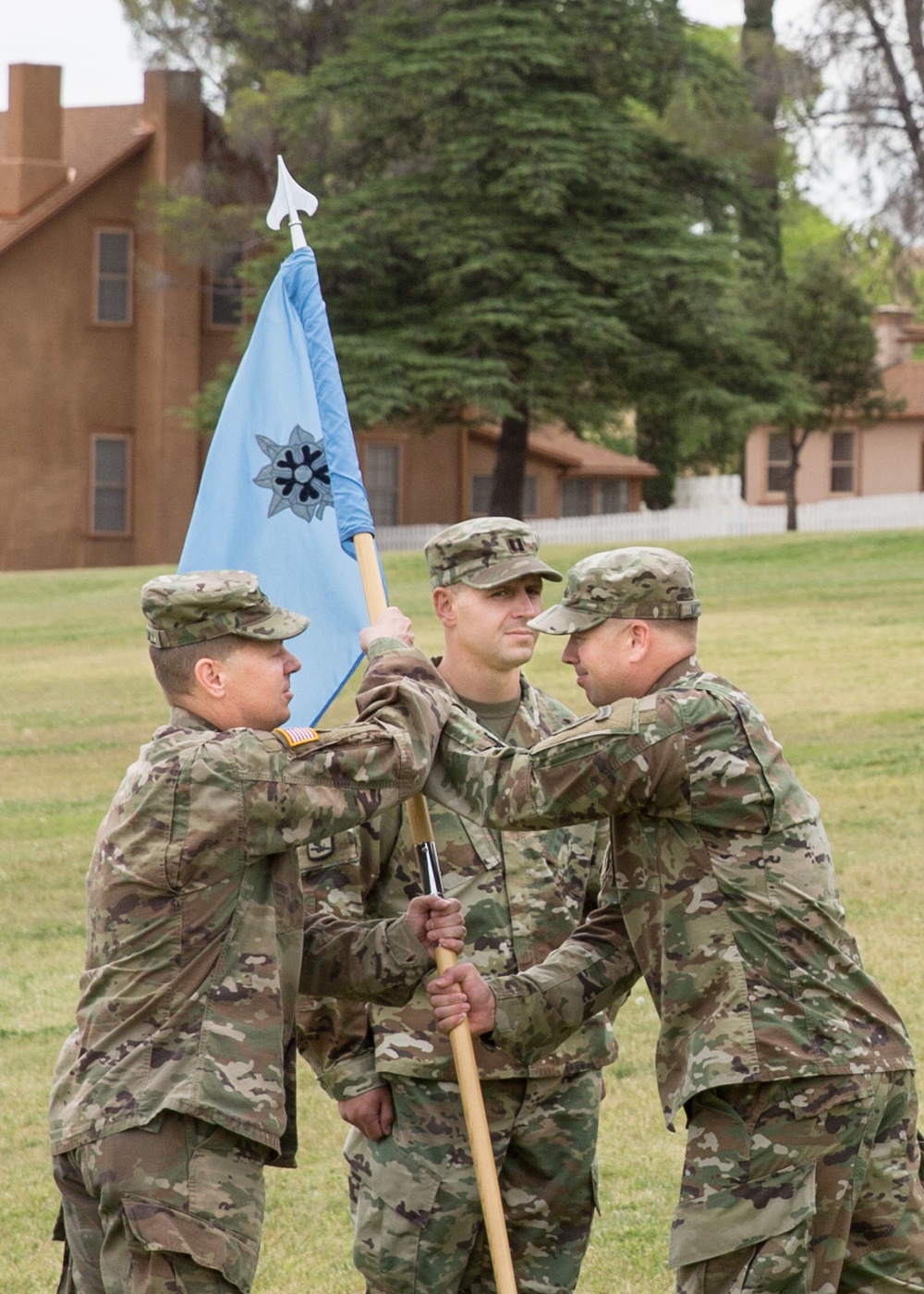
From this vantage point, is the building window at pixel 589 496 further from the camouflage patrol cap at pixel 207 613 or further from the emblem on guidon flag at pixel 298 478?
the camouflage patrol cap at pixel 207 613

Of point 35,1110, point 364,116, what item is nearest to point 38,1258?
point 35,1110

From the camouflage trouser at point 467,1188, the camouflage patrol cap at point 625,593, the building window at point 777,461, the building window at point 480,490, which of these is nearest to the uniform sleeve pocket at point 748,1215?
the camouflage trouser at point 467,1188

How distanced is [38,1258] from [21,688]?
1366 cm

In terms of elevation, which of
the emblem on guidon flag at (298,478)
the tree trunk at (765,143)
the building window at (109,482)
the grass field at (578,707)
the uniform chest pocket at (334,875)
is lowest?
the grass field at (578,707)

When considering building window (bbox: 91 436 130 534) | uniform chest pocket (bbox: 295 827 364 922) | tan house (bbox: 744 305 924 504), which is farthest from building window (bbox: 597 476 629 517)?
uniform chest pocket (bbox: 295 827 364 922)

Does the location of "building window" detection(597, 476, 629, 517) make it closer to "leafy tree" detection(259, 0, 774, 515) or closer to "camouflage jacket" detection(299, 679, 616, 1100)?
"leafy tree" detection(259, 0, 774, 515)

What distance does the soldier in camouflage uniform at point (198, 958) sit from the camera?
12.9ft

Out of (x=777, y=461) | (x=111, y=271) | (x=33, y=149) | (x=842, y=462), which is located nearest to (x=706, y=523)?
(x=777, y=461)

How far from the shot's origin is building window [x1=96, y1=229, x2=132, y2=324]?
121 feet

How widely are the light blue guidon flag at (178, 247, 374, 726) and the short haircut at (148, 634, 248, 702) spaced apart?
118 cm

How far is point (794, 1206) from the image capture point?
409cm

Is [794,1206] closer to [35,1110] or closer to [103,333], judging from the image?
[35,1110]

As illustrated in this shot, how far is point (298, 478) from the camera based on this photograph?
5602 millimetres

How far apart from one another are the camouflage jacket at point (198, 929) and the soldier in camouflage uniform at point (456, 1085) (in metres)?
0.68
